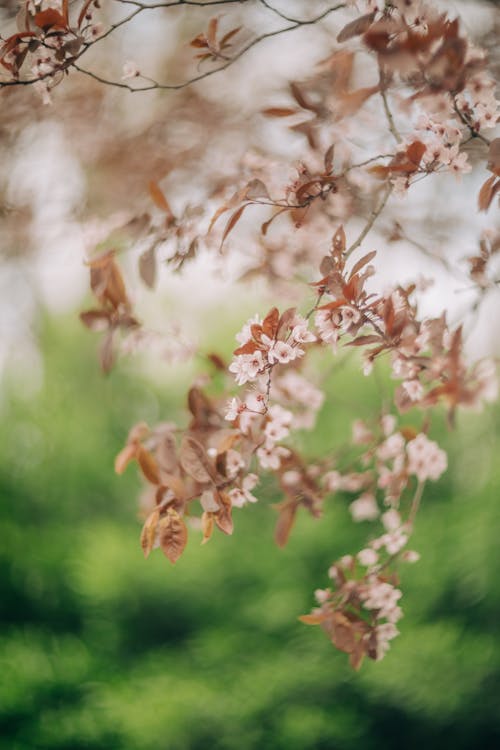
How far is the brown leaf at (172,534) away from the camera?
0.83m

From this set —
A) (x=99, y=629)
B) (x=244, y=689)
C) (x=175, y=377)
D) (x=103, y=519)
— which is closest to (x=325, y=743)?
(x=244, y=689)

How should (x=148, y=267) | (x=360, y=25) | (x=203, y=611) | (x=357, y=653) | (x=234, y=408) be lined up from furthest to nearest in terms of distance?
(x=203, y=611)
(x=148, y=267)
(x=357, y=653)
(x=234, y=408)
(x=360, y=25)

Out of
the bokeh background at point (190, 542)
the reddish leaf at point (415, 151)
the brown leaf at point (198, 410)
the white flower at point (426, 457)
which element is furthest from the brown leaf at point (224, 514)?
the bokeh background at point (190, 542)

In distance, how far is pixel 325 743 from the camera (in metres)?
2.07

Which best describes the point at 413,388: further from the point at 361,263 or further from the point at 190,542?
the point at 190,542

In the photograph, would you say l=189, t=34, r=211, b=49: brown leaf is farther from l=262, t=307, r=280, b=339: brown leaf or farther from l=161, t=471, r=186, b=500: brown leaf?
l=161, t=471, r=186, b=500: brown leaf

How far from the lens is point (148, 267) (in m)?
1.04

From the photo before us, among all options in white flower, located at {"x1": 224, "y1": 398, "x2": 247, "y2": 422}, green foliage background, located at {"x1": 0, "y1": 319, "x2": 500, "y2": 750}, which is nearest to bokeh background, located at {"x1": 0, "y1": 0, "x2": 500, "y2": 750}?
green foliage background, located at {"x1": 0, "y1": 319, "x2": 500, "y2": 750}

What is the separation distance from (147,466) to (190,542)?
→ 55.5 inches

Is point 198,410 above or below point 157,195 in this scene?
below

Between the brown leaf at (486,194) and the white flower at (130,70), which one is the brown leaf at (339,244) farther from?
the white flower at (130,70)

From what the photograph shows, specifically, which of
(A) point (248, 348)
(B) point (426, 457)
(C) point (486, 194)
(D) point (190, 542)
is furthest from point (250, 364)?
(D) point (190, 542)

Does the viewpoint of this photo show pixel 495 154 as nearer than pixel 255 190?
Yes

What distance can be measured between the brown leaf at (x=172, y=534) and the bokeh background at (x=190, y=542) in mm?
738
